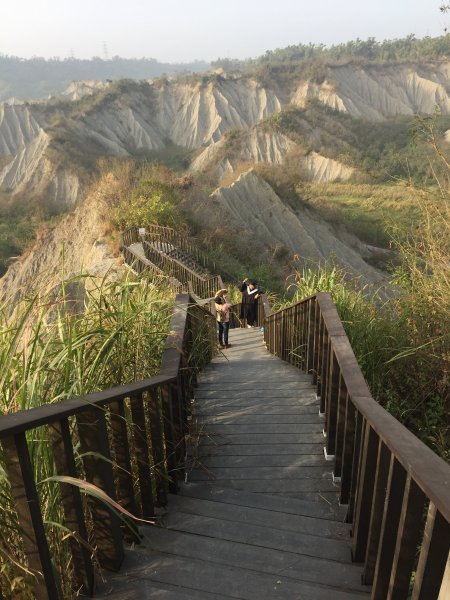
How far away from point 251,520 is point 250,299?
25.5ft

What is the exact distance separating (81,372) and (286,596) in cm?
143

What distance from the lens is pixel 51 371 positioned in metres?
2.17

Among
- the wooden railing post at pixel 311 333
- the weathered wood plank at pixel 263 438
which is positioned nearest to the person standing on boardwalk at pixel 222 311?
the wooden railing post at pixel 311 333

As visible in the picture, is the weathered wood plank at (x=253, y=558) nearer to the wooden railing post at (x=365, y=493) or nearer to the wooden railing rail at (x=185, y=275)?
the wooden railing post at (x=365, y=493)

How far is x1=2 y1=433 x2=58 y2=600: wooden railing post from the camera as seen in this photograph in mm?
1540

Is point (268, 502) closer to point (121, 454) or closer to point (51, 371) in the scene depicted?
point (121, 454)

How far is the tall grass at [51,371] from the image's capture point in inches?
70.1

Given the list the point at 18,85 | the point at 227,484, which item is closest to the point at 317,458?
the point at 227,484

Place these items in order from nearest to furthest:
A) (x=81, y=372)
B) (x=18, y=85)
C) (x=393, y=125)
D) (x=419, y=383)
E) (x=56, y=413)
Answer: (x=56, y=413), (x=81, y=372), (x=419, y=383), (x=393, y=125), (x=18, y=85)

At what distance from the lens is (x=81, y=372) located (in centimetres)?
235

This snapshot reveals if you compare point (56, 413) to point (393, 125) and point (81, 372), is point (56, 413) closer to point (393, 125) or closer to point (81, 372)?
point (81, 372)

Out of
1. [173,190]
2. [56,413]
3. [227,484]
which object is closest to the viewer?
[56,413]

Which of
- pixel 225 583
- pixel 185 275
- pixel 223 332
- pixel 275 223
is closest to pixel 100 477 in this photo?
pixel 225 583

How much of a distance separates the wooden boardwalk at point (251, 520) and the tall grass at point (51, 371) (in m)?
0.45
